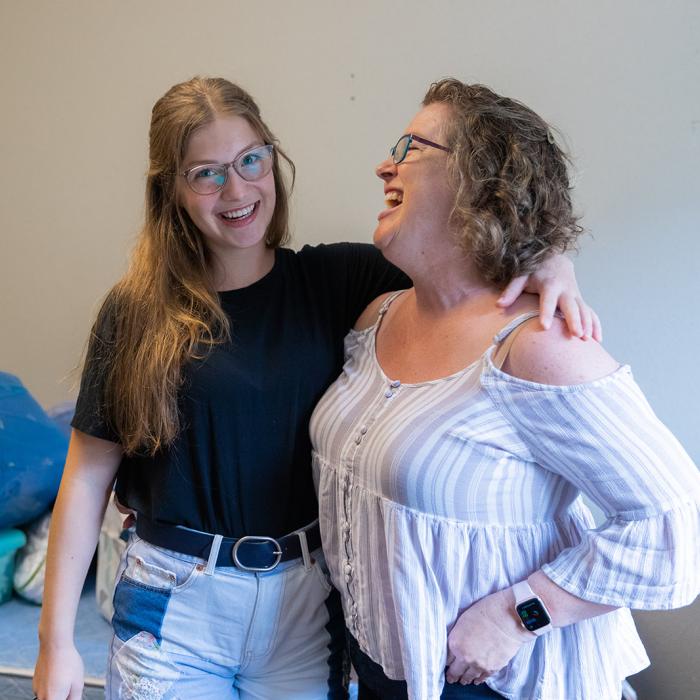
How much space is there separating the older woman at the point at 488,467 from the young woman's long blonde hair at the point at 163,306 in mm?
250

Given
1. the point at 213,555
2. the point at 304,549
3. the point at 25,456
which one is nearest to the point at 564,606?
the point at 304,549

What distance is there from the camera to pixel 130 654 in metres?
1.23

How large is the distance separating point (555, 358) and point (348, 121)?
990mm

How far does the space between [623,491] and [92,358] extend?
33.3 inches

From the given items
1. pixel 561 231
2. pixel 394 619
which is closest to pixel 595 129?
pixel 561 231

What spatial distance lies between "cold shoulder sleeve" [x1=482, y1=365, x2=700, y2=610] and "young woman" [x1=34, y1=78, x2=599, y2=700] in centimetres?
45

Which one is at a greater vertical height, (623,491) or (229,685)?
(623,491)

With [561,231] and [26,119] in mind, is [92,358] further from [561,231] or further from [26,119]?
[26,119]

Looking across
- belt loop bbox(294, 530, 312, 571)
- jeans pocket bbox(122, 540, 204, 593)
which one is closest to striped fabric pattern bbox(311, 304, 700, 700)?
belt loop bbox(294, 530, 312, 571)

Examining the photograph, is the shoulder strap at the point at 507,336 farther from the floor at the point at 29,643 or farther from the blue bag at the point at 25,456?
the blue bag at the point at 25,456

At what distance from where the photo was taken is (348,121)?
5.73 ft

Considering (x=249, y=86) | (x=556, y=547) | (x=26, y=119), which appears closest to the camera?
(x=556, y=547)

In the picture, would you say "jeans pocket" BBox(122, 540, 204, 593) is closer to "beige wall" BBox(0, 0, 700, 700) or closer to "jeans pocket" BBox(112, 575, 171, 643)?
"jeans pocket" BBox(112, 575, 171, 643)

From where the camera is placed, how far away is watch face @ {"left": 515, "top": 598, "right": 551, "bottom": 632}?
1.00 metres
